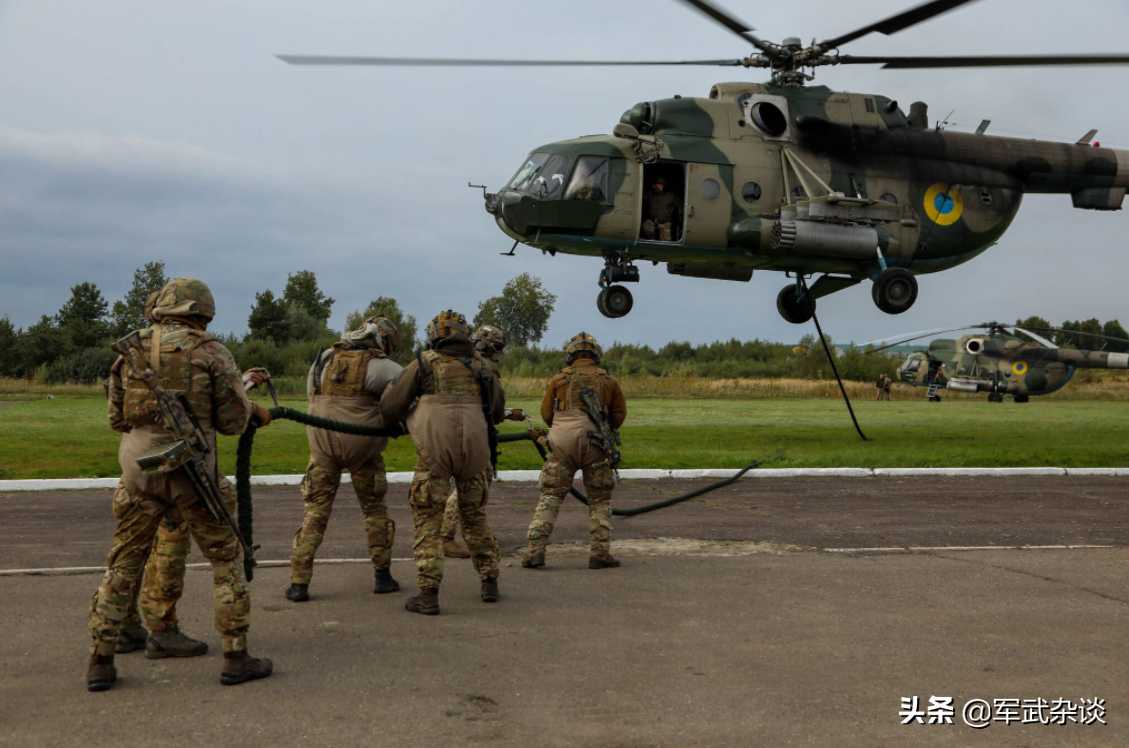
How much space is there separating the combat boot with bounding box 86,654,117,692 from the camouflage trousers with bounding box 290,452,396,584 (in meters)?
1.97

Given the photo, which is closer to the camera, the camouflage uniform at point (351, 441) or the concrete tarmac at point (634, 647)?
the concrete tarmac at point (634, 647)

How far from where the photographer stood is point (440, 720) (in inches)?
181

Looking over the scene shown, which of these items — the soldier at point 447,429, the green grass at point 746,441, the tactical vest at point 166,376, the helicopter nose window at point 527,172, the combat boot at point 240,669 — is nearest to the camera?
the combat boot at point 240,669

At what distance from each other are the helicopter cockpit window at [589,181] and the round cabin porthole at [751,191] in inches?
94.0

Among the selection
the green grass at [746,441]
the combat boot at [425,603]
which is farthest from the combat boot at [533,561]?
the green grass at [746,441]

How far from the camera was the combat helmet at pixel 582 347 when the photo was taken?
884cm

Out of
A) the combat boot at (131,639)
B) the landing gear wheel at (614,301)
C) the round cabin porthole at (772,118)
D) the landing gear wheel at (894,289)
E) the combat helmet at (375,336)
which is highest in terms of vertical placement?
the round cabin porthole at (772,118)

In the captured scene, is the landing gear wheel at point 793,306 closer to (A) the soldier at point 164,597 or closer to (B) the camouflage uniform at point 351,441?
(B) the camouflage uniform at point 351,441

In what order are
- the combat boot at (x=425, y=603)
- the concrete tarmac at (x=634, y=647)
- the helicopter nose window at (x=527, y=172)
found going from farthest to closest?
1. the helicopter nose window at (x=527, y=172)
2. the combat boot at (x=425, y=603)
3. the concrete tarmac at (x=634, y=647)

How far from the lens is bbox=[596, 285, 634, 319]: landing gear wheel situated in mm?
17188

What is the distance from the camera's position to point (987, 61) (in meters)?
14.3

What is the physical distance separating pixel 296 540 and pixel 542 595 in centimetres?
170

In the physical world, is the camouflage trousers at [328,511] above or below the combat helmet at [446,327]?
below

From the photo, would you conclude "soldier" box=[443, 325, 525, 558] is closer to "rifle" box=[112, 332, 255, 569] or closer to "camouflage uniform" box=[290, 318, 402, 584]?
"camouflage uniform" box=[290, 318, 402, 584]
